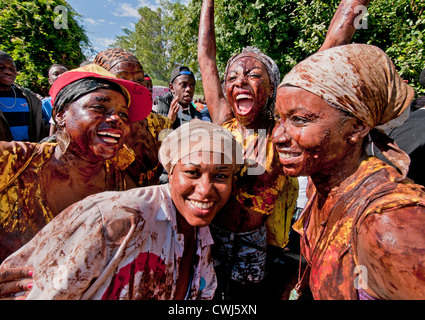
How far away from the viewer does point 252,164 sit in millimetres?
1937

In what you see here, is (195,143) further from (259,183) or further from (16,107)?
(16,107)

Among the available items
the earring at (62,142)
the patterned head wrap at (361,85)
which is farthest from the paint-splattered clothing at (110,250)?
the patterned head wrap at (361,85)

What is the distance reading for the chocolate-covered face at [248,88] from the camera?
188cm

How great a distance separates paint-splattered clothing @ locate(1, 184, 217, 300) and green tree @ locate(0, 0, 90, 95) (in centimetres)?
828

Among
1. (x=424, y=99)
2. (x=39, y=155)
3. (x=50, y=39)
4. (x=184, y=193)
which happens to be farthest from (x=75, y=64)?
(x=424, y=99)

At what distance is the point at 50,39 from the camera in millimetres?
7797

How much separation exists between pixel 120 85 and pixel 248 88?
1013 millimetres

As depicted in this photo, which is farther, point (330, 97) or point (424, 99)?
point (424, 99)

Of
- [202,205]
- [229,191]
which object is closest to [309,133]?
[229,191]

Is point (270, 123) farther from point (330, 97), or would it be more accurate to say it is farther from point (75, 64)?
point (75, 64)

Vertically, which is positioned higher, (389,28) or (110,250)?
(389,28)

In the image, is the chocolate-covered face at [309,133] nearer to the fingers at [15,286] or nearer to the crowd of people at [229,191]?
the crowd of people at [229,191]

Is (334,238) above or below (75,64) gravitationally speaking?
below
